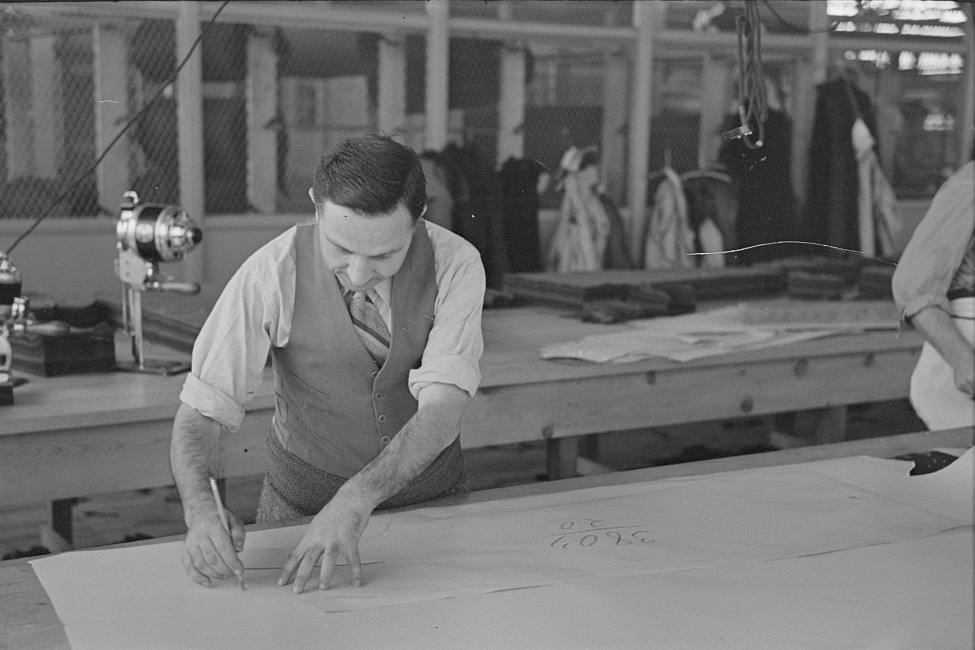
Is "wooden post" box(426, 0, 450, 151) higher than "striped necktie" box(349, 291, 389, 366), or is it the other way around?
"wooden post" box(426, 0, 450, 151)

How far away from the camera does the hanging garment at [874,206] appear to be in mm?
1964

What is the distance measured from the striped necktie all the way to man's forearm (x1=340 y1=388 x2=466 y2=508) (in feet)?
0.46

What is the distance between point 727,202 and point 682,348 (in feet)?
8.51

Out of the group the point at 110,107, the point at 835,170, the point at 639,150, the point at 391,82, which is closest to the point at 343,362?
the point at 835,170

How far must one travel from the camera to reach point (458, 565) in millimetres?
1353

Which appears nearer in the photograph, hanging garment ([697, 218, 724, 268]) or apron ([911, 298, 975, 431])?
apron ([911, 298, 975, 431])

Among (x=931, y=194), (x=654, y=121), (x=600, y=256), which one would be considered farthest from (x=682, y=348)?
(x=654, y=121)

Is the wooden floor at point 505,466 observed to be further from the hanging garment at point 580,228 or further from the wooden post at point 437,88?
the wooden post at point 437,88

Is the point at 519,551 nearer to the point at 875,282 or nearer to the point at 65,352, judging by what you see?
the point at 65,352

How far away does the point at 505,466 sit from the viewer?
11.5 feet

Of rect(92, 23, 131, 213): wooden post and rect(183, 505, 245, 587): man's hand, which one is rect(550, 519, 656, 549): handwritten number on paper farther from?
rect(92, 23, 131, 213): wooden post

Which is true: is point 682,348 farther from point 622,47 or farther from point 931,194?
point 622,47

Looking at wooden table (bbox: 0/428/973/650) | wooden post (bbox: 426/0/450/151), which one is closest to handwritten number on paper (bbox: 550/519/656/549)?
wooden table (bbox: 0/428/973/650)

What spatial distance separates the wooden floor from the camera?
2.96m
